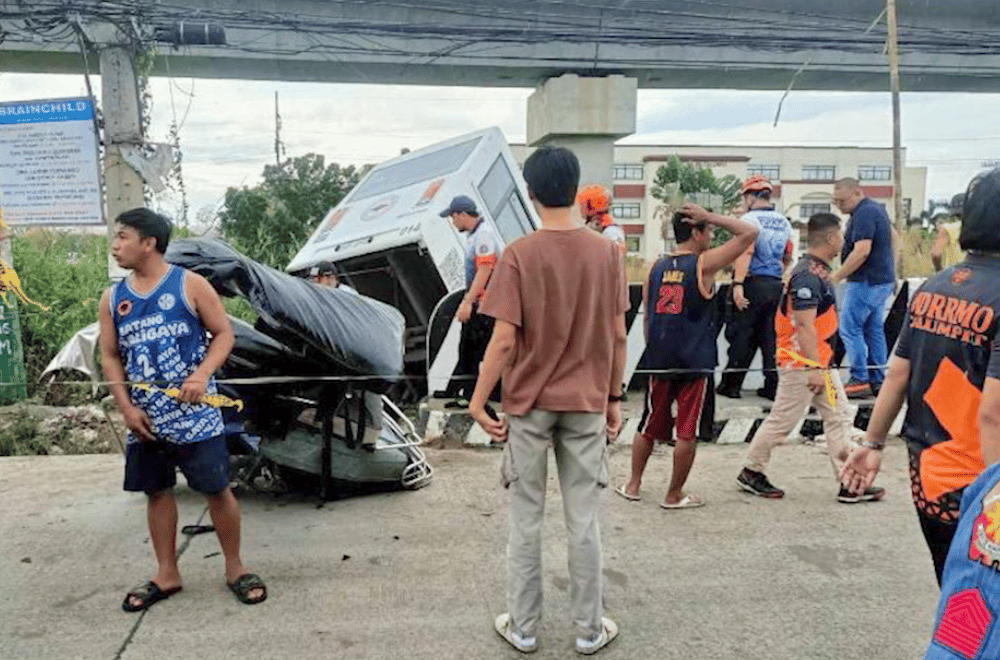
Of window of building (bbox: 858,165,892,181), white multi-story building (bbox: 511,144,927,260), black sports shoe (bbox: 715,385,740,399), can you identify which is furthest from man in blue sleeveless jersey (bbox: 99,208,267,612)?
window of building (bbox: 858,165,892,181)

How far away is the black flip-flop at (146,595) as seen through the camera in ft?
10.2

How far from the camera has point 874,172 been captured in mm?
74312

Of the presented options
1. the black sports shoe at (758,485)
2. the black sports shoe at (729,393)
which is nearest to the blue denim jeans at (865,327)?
the black sports shoe at (729,393)

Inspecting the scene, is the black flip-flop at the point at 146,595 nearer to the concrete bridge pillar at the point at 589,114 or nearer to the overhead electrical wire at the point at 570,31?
the overhead electrical wire at the point at 570,31

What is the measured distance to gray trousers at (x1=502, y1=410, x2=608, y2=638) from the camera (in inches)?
110

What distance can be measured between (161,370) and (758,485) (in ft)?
11.1

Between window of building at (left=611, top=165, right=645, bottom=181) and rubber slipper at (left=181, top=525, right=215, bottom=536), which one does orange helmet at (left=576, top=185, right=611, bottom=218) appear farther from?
window of building at (left=611, top=165, right=645, bottom=181)

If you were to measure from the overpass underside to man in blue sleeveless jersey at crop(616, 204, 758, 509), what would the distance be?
10.7 meters

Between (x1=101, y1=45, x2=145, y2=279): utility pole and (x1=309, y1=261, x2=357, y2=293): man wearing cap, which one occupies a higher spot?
(x1=101, y1=45, x2=145, y2=279): utility pole

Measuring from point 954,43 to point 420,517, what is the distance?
1900cm

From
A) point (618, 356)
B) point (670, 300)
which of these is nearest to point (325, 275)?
point (670, 300)

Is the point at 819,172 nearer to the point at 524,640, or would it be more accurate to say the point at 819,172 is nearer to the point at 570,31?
the point at 570,31

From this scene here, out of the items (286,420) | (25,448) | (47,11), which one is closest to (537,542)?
(286,420)

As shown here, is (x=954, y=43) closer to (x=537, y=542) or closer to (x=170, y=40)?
(x=170, y=40)
